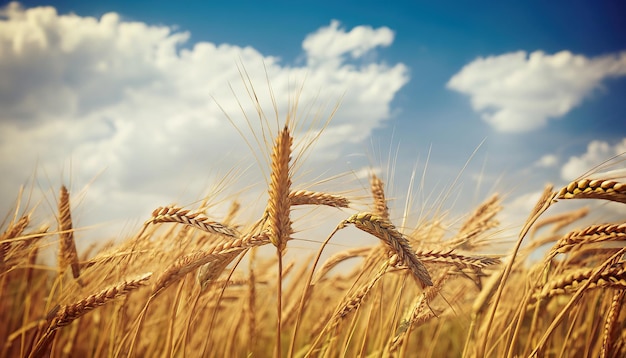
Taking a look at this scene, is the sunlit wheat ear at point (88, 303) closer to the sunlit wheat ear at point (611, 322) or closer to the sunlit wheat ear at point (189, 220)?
the sunlit wheat ear at point (189, 220)

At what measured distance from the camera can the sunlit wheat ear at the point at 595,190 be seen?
1774 millimetres

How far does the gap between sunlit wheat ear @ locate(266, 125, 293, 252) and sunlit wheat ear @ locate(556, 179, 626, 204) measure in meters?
1.13

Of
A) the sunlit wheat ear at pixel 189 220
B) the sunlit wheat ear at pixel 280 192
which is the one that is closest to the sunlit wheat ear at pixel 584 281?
the sunlit wheat ear at pixel 280 192

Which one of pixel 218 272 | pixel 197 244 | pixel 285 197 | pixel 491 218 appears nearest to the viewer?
pixel 285 197

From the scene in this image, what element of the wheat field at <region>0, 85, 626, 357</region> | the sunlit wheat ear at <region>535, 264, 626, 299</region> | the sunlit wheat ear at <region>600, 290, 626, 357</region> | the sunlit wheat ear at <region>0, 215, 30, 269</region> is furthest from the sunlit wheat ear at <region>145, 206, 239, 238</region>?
the sunlit wheat ear at <region>600, 290, 626, 357</region>

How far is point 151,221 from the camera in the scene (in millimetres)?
2148

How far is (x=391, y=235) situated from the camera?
6.24ft

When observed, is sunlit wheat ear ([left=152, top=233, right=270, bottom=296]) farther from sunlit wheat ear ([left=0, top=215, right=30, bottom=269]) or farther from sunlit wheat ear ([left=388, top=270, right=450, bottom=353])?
sunlit wheat ear ([left=388, top=270, right=450, bottom=353])

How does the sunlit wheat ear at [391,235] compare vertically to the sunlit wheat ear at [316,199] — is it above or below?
below

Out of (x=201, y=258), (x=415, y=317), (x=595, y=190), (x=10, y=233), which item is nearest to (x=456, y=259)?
(x=415, y=317)

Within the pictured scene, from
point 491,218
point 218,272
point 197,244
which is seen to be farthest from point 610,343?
point 197,244

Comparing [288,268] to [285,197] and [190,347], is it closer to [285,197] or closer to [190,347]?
[190,347]

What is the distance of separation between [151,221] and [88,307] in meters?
0.44

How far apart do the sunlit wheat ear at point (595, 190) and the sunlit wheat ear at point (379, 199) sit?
2.99 ft
